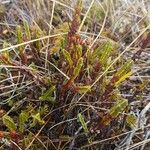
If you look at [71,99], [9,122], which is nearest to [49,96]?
[71,99]

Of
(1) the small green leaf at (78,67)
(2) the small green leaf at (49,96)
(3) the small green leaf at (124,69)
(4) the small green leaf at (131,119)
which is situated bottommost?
(4) the small green leaf at (131,119)

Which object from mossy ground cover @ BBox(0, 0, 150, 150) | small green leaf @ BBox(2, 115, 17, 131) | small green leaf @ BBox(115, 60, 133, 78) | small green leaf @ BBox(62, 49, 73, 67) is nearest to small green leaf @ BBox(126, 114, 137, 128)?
mossy ground cover @ BBox(0, 0, 150, 150)

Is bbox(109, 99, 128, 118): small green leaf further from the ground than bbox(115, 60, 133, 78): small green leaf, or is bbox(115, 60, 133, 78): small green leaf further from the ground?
bbox(115, 60, 133, 78): small green leaf

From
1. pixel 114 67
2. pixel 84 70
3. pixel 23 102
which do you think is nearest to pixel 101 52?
pixel 84 70

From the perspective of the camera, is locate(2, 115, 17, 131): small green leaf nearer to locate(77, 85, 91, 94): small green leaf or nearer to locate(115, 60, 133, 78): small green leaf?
locate(77, 85, 91, 94): small green leaf

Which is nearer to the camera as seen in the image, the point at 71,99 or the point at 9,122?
the point at 9,122

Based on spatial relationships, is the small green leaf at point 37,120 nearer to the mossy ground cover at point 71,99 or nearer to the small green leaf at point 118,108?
the mossy ground cover at point 71,99

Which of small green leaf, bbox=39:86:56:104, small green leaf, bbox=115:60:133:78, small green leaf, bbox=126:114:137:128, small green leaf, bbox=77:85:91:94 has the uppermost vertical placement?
small green leaf, bbox=115:60:133:78

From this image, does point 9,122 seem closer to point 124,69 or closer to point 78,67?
point 78,67

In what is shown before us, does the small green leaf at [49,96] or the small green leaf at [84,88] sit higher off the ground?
the small green leaf at [84,88]

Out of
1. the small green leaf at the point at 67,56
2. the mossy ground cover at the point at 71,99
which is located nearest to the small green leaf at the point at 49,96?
the mossy ground cover at the point at 71,99

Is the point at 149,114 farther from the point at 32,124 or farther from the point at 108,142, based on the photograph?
the point at 32,124
